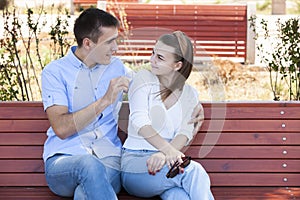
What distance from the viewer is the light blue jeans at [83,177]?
3371 millimetres

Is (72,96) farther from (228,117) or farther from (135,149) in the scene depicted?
(228,117)

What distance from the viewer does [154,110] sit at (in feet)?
12.1

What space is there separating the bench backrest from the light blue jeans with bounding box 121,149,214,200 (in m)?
0.40

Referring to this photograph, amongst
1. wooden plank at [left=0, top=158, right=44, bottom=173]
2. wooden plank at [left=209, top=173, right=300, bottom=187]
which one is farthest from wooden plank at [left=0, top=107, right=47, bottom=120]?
wooden plank at [left=209, top=173, right=300, bottom=187]

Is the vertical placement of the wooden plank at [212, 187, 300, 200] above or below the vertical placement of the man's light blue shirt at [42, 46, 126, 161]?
below

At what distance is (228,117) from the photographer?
401 centimetres

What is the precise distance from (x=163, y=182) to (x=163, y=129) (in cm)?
30

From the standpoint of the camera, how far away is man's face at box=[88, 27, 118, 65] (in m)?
3.64

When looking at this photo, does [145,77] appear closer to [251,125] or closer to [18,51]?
[251,125]

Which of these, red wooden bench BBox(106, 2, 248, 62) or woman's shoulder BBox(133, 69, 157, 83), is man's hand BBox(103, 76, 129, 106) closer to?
woman's shoulder BBox(133, 69, 157, 83)

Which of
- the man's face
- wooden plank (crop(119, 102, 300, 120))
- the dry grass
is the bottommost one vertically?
the dry grass

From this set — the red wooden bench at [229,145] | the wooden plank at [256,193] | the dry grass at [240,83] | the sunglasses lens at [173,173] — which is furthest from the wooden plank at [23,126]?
the dry grass at [240,83]

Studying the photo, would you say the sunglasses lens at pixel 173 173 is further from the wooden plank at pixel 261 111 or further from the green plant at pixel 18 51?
the green plant at pixel 18 51

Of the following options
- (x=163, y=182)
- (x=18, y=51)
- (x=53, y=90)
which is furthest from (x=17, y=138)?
(x=18, y=51)
